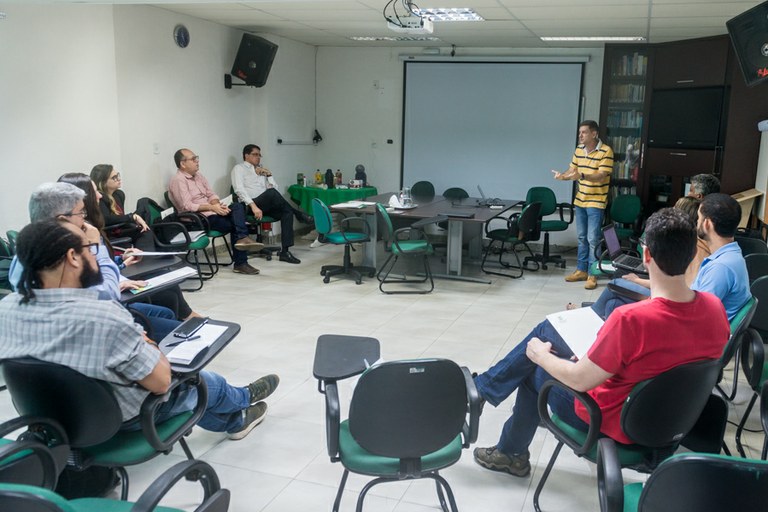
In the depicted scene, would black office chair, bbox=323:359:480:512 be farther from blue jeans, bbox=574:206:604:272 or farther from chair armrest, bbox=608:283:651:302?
blue jeans, bbox=574:206:604:272

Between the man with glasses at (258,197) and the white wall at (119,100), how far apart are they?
1.01 feet

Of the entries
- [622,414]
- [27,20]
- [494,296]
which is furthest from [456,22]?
[622,414]

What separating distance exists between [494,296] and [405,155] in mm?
3743

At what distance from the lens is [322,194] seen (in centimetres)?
855

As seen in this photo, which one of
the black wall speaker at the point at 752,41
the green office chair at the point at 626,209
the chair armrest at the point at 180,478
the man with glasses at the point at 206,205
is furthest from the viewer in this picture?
the green office chair at the point at 626,209

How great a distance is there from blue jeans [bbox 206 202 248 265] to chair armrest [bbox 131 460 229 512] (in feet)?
16.6

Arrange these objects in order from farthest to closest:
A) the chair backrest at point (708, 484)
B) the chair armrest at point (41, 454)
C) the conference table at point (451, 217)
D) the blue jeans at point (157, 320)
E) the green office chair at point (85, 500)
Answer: the conference table at point (451, 217)
the blue jeans at point (157, 320)
the chair armrest at point (41, 454)
the chair backrest at point (708, 484)
the green office chair at point (85, 500)

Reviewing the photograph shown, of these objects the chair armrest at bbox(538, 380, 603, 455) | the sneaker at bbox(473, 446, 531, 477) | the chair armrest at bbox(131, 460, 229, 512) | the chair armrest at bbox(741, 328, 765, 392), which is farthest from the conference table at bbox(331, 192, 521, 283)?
the chair armrest at bbox(131, 460, 229, 512)

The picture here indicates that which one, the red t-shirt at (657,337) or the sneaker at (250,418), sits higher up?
the red t-shirt at (657,337)

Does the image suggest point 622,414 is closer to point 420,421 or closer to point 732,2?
point 420,421

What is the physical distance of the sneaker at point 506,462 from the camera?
2.95 metres

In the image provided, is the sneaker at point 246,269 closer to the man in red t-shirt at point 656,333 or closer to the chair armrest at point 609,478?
the man in red t-shirt at point 656,333

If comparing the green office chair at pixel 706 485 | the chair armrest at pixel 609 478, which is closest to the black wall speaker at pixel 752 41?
the chair armrest at pixel 609 478

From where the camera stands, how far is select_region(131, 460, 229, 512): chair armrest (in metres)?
1.69
